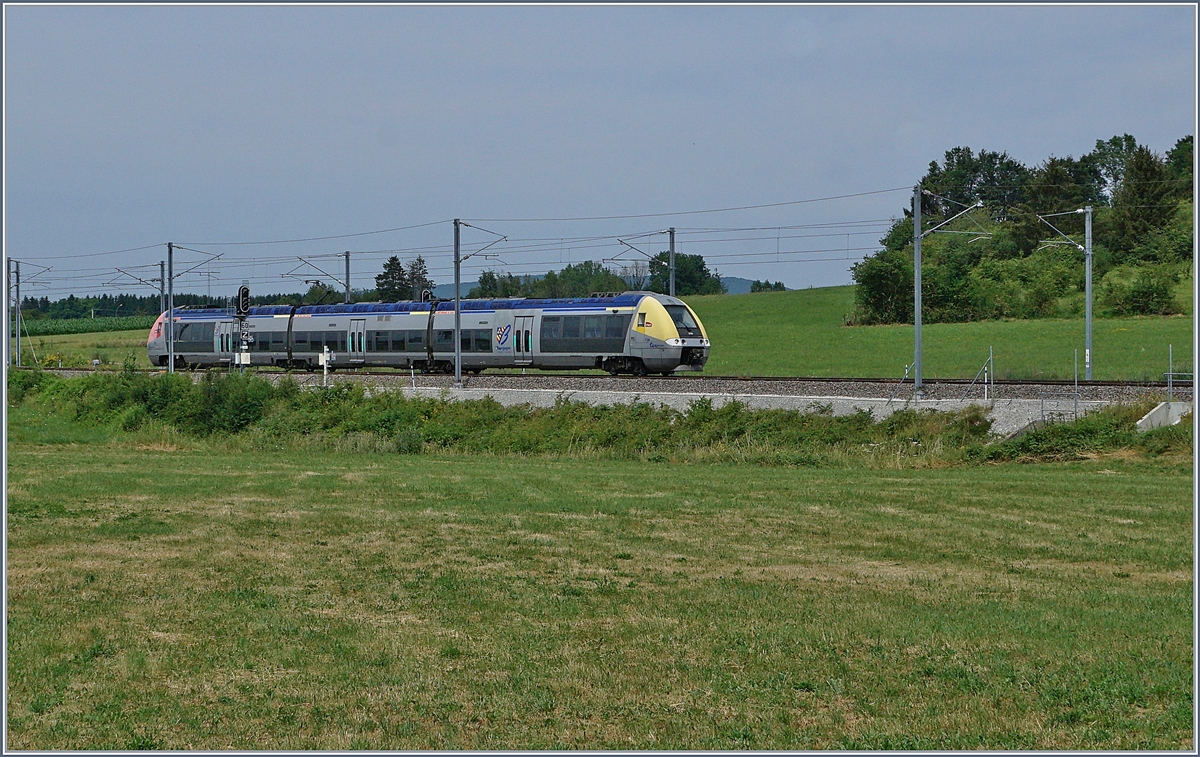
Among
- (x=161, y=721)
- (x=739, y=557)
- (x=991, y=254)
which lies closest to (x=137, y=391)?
(x=739, y=557)

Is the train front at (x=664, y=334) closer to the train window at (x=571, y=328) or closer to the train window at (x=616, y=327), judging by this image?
the train window at (x=616, y=327)

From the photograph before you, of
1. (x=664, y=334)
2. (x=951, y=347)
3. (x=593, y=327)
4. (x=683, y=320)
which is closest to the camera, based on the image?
(x=664, y=334)

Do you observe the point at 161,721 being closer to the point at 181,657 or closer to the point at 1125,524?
the point at 181,657

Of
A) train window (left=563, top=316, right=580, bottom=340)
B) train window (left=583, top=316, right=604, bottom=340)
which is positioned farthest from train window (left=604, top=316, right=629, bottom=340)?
train window (left=563, top=316, right=580, bottom=340)

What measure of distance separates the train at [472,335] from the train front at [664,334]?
4 centimetres

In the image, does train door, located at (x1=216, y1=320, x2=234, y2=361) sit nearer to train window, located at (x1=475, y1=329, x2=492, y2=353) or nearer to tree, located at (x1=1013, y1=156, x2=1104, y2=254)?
train window, located at (x1=475, y1=329, x2=492, y2=353)

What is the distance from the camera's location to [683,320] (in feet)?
150

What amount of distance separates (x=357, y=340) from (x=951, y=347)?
3504 cm

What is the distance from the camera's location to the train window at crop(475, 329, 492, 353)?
49.3 metres

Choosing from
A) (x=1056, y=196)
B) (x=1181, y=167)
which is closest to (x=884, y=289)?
(x=1056, y=196)

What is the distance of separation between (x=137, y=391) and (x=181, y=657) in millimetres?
36340

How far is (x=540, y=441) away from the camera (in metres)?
34.5

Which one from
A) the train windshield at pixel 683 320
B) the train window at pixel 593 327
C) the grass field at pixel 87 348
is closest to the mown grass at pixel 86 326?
the grass field at pixel 87 348

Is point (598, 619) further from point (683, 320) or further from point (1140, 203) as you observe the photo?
point (1140, 203)
